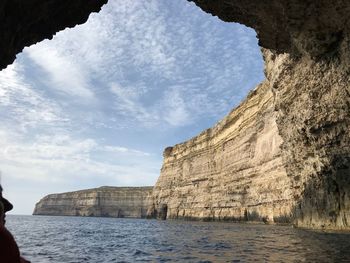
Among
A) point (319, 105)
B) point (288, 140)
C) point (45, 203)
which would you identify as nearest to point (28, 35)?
point (319, 105)

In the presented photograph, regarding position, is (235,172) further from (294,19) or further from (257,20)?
(294,19)

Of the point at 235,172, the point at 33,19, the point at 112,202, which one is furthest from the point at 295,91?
the point at 112,202

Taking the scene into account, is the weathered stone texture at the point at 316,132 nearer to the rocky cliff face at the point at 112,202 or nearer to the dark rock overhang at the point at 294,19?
the dark rock overhang at the point at 294,19

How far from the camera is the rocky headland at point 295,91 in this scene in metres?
13.4

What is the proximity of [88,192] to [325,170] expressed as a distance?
136m

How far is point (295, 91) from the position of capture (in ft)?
87.5

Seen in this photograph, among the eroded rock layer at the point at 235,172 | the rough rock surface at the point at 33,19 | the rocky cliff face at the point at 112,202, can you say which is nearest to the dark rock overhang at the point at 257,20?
the rough rock surface at the point at 33,19

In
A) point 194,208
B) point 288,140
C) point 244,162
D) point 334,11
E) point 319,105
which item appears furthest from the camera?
point 194,208

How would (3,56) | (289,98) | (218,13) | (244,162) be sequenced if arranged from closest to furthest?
(3,56), (218,13), (289,98), (244,162)

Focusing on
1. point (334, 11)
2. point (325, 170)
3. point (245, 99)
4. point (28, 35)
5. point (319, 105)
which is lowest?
point (325, 170)

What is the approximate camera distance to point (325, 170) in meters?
23.4

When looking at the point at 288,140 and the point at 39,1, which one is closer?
the point at 39,1

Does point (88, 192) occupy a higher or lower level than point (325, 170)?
higher

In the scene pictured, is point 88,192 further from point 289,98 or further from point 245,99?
point 289,98
